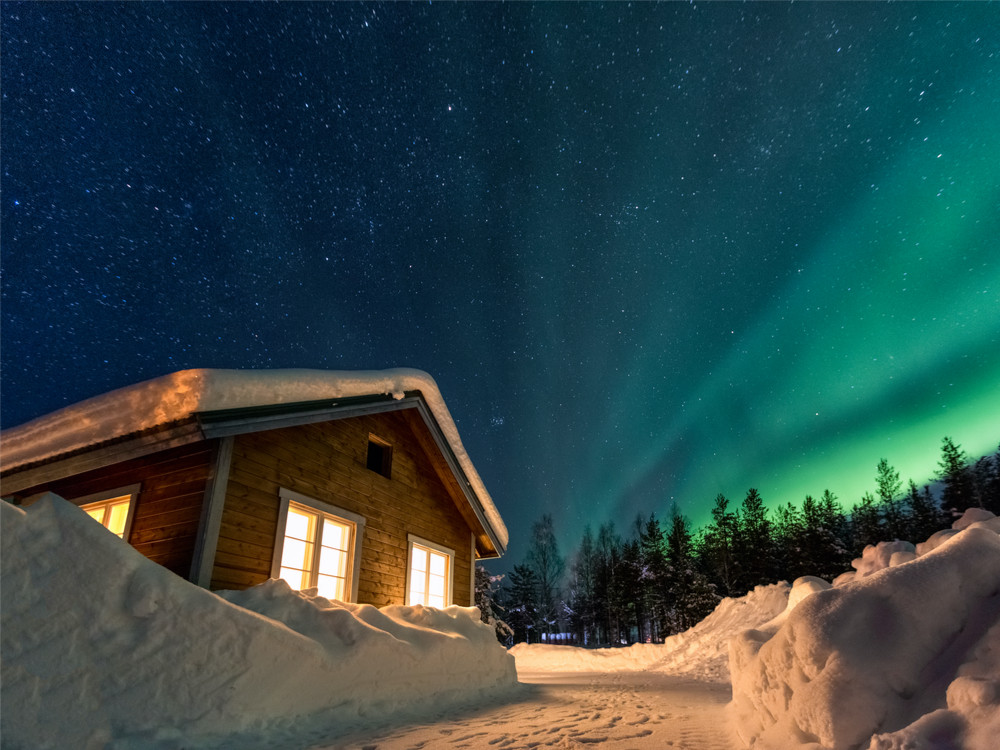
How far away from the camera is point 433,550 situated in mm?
10406

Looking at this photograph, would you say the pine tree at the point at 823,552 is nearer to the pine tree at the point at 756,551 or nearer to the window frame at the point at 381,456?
the pine tree at the point at 756,551

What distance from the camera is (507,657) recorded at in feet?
28.4

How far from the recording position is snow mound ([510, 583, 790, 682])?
1665cm

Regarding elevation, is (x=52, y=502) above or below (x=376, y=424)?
below

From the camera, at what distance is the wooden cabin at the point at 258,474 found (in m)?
6.01

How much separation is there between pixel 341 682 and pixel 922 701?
16.1 feet

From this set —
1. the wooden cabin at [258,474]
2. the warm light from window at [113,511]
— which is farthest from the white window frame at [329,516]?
the warm light from window at [113,511]

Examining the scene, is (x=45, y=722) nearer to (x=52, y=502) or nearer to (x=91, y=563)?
(x=91, y=563)

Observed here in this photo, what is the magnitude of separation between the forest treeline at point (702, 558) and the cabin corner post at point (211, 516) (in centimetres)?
3506

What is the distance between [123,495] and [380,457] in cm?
398

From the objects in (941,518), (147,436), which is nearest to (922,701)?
(147,436)

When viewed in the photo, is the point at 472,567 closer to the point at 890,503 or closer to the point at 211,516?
the point at 211,516

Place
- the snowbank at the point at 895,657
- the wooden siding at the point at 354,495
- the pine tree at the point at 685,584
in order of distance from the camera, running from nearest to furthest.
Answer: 1. the snowbank at the point at 895,657
2. the wooden siding at the point at 354,495
3. the pine tree at the point at 685,584

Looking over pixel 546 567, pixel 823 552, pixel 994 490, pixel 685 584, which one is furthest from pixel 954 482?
pixel 546 567
